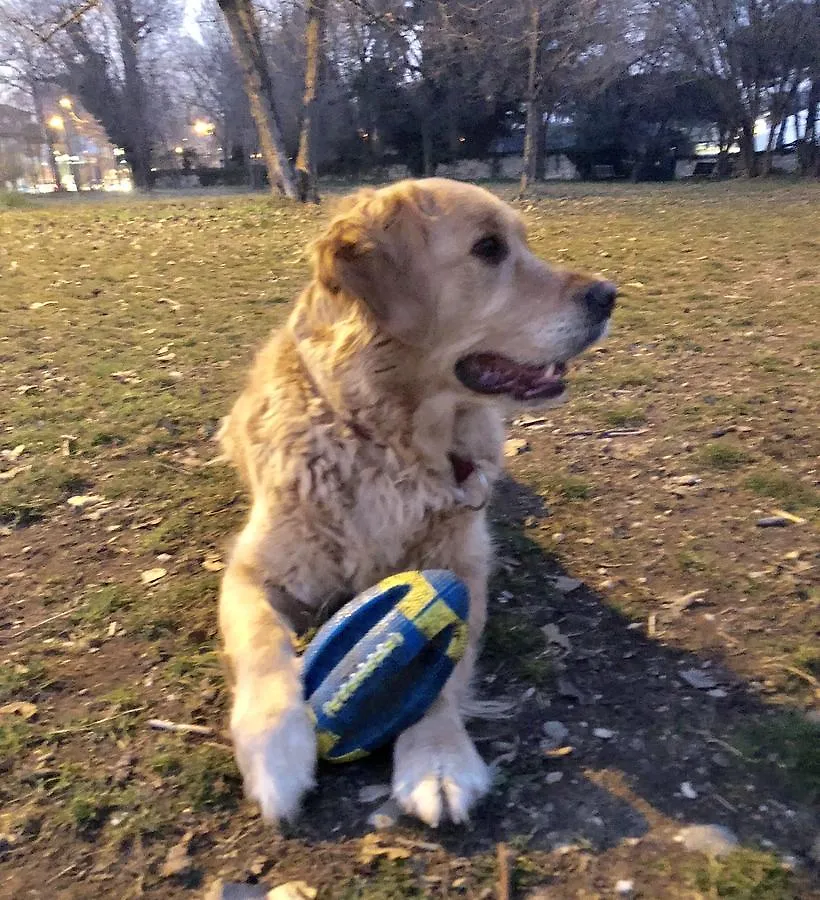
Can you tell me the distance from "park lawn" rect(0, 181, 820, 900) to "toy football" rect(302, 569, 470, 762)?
0.39ft

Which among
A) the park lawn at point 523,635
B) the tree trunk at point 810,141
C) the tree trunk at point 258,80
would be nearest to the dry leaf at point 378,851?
the park lawn at point 523,635

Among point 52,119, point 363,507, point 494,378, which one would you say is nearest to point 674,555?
point 494,378

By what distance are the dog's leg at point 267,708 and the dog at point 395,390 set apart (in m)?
0.03

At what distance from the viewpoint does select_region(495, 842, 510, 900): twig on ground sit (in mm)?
1725

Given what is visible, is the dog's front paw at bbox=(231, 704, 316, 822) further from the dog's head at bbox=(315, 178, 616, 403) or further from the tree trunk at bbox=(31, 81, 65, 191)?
the tree trunk at bbox=(31, 81, 65, 191)

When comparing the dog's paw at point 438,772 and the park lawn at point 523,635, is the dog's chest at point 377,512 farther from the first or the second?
the dog's paw at point 438,772

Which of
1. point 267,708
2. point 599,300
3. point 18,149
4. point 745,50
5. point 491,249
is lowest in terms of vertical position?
point 267,708

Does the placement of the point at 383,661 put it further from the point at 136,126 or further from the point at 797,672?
the point at 136,126

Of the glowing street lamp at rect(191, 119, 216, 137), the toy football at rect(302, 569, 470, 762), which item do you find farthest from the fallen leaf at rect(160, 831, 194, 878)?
the glowing street lamp at rect(191, 119, 216, 137)

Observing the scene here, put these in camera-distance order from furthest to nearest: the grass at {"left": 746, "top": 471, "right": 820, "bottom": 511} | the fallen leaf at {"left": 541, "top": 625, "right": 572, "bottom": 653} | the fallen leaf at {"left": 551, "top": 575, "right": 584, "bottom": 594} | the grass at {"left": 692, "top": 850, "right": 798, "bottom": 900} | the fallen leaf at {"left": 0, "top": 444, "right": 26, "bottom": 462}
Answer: the fallen leaf at {"left": 0, "top": 444, "right": 26, "bottom": 462} < the grass at {"left": 746, "top": 471, "right": 820, "bottom": 511} < the fallen leaf at {"left": 551, "top": 575, "right": 584, "bottom": 594} < the fallen leaf at {"left": 541, "top": 625, "right": 572, "bottom": 653} < the grass at {"left": 692, "top": 850, "right": 798, "bottom": 900}

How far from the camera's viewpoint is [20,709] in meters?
2.41

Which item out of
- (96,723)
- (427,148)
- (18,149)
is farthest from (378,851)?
(18,149)

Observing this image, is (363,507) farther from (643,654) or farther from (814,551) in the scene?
(814,551)

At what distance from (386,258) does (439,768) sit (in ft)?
5.16
